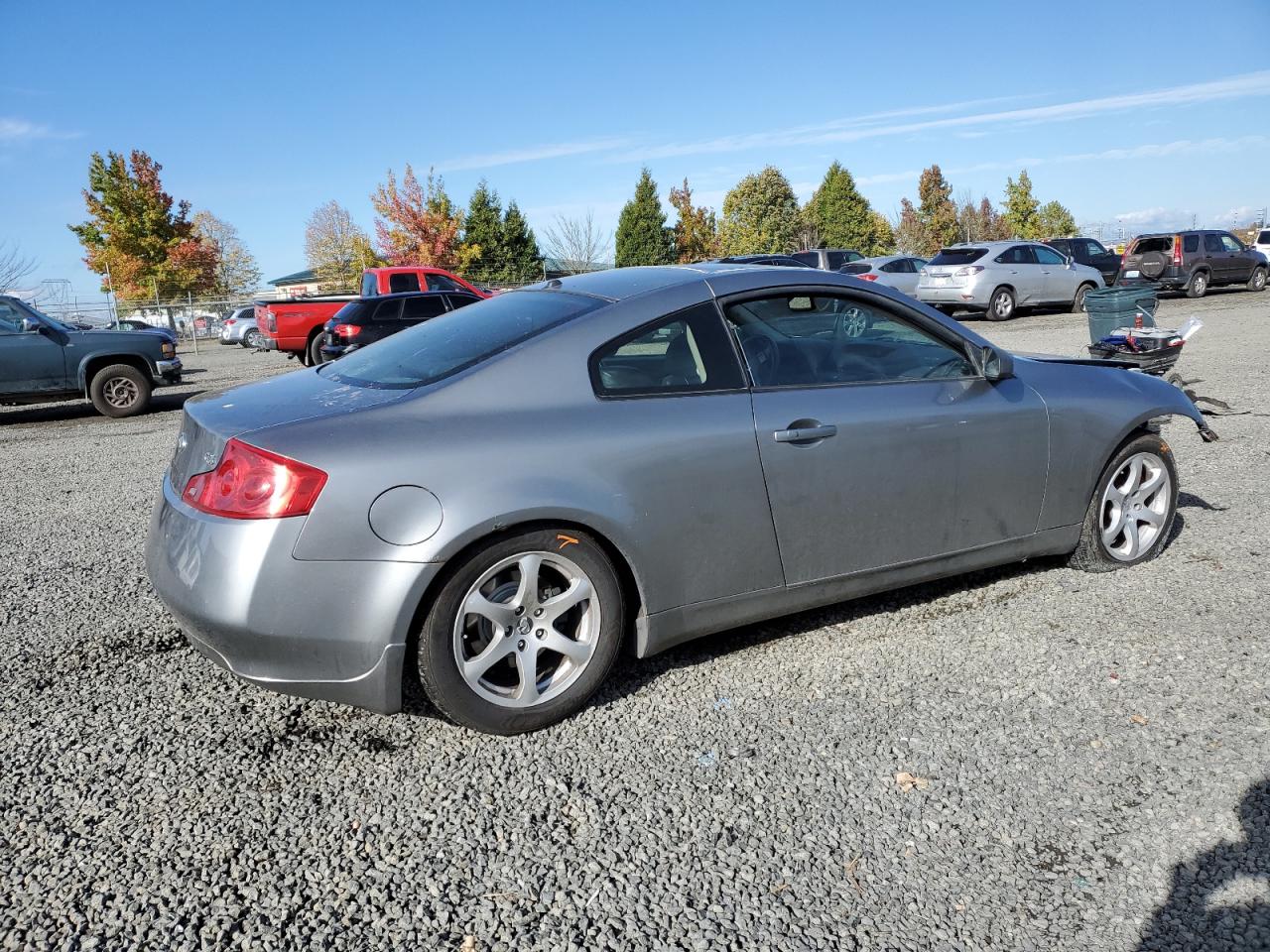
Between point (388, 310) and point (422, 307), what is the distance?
79 cm

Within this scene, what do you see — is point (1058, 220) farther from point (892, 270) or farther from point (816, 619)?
point (816, 619)

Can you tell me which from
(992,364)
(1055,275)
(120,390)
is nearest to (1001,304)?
(1055,275)

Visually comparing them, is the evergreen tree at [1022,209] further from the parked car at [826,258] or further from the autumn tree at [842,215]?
the parked car at [826,258]

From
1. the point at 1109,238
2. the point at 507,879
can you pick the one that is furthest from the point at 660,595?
the point at 1109,238

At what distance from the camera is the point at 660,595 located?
3285 mm

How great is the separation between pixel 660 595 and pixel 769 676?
609mm

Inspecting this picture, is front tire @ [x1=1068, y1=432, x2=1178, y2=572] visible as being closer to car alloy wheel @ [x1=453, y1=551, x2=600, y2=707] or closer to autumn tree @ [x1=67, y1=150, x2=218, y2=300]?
car alloy wheel @ [x1=453, y1=551, x2=600, y2=707]

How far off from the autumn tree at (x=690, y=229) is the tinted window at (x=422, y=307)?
1377 inches

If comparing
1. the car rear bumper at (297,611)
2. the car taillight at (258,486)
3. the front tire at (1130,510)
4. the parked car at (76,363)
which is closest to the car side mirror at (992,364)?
the front tire at (1130,510)

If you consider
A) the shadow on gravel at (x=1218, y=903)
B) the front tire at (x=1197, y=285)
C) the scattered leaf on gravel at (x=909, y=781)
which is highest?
the scattered leaf on gravel at (x=909, y=781)

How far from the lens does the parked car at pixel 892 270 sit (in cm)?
2448

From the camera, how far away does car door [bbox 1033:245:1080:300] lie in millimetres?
21962

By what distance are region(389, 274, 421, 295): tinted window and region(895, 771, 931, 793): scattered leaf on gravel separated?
69.0 feet

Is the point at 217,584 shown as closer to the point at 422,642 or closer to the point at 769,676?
the point at 422,642
